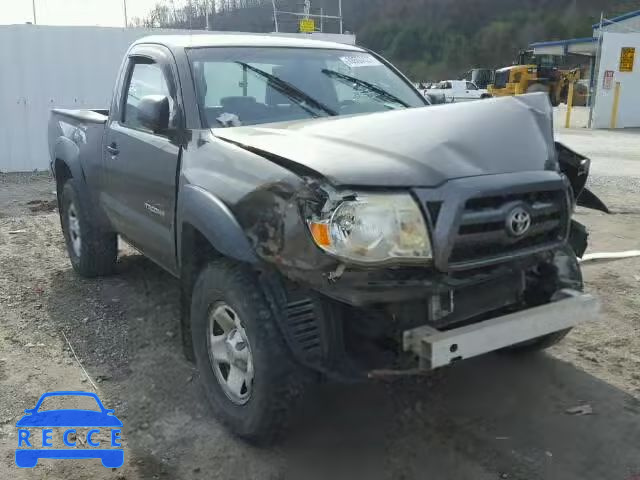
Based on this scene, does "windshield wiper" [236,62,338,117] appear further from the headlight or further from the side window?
the headlight

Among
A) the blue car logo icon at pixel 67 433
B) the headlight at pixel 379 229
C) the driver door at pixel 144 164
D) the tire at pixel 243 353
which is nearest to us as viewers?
the headlight at pixel 379 229

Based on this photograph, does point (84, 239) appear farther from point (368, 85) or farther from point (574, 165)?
point (574, 165)

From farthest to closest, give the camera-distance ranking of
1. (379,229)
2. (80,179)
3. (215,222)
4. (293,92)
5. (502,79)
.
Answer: (502,79), (80,179), (293,92), (215,222), (379,229)

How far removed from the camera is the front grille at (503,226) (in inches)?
97.8

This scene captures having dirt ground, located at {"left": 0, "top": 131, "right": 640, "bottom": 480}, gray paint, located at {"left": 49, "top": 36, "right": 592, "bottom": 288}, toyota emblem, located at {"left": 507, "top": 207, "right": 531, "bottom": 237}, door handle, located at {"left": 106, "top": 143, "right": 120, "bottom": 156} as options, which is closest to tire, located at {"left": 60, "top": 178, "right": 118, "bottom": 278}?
dirt ground, located at {"left": 0, "top": 131, "right": 640, "bottom": 480}

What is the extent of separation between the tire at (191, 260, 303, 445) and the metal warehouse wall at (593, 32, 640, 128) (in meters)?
20.0

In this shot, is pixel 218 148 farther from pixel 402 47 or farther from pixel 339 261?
pixel 402 47

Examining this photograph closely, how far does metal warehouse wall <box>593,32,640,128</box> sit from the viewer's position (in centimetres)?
1991

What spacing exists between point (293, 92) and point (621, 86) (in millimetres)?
19574

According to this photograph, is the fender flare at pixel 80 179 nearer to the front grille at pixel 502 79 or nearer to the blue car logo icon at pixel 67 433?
the blue car logo icon at pixel 67 433

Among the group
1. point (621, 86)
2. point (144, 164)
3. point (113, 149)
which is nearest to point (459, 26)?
point (621, 86)

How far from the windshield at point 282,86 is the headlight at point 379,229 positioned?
4.25ft

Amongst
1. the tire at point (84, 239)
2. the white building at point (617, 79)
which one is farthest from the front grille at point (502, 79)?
the tire at point (84, 239)

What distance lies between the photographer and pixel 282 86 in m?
3.79
